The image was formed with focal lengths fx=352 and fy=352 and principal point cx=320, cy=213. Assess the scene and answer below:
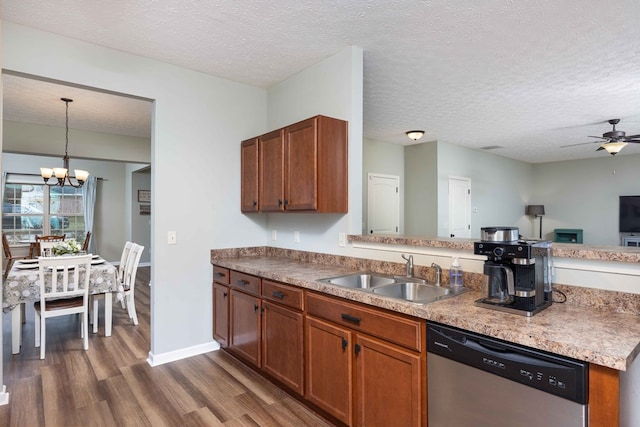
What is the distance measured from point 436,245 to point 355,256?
742 millimetres

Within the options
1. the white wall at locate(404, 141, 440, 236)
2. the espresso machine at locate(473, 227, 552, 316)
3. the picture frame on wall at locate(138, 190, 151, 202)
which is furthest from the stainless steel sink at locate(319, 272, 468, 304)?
the picture frame on wall at locate(138, 190, 151, 202)

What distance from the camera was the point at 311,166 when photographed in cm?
266

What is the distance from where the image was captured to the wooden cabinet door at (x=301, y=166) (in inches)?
104

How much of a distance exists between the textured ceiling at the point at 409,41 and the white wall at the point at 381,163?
77.0 inches

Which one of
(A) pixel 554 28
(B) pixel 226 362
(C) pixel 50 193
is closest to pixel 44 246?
(C) pixel 50 193

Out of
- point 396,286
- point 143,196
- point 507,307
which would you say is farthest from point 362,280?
point 143,196

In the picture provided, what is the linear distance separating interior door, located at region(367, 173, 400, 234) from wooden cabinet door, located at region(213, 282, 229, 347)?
3508mm

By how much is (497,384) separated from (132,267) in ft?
13.4

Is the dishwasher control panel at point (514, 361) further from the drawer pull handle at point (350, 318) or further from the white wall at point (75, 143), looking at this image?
the white wall at point (75, 143)

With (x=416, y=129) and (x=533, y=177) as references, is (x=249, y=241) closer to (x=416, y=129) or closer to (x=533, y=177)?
(x=416, y=129)

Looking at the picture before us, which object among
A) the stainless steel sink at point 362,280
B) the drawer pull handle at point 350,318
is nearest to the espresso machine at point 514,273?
the drawer pull handle at point 350,318

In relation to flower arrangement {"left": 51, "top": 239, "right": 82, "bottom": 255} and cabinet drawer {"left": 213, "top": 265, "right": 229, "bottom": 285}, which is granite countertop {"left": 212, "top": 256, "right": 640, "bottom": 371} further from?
flower arrangement {"left": 51, "top": 239, "right": 82, "bottom": 255}

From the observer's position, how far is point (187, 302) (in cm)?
321

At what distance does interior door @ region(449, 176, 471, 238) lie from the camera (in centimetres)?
661
